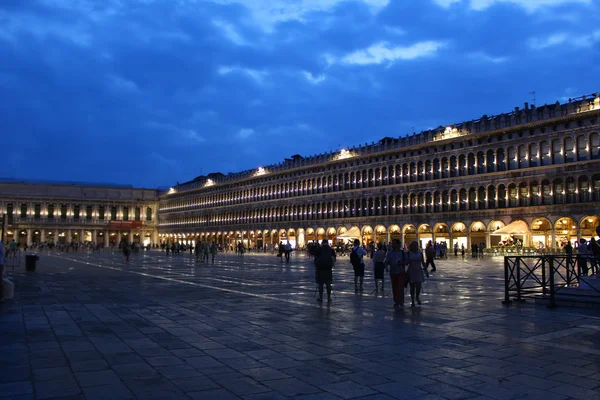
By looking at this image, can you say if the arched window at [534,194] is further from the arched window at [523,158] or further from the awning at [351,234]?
the awning at [351,234]

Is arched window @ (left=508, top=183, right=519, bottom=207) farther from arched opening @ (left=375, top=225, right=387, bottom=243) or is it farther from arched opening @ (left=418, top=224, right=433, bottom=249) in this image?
arched opening @ (left=375, top=225, right=387, bottom=243)

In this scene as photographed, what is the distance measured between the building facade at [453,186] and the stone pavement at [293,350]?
39136 millimetres

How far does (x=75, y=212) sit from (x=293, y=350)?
393 ft

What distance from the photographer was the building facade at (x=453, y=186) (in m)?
46.8

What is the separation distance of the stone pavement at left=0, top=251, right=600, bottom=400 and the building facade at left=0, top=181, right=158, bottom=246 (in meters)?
100

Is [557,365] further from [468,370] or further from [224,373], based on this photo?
[224,373]

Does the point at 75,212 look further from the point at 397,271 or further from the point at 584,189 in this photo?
the point at 397,271

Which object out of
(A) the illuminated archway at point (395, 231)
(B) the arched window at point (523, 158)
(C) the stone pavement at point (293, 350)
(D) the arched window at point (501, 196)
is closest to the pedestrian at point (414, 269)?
(C) the stone pavement at point (293, 350)

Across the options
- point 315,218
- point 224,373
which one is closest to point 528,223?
point 315,218

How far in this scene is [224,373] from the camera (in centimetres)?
625

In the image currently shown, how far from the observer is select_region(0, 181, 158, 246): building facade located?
109 metres

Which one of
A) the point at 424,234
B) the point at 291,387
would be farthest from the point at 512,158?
the point at 291,387

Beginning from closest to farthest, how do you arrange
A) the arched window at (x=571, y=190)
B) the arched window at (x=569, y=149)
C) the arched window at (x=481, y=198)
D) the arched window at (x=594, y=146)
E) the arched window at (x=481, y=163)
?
the arched window at (x=594, y=146)
the arched window at (x=571, y=190)
the arched window at (x=569, y=149)
the arched window at (x=481, y=198)
the arched window at (x=481, y=163)

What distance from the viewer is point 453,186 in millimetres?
56875
